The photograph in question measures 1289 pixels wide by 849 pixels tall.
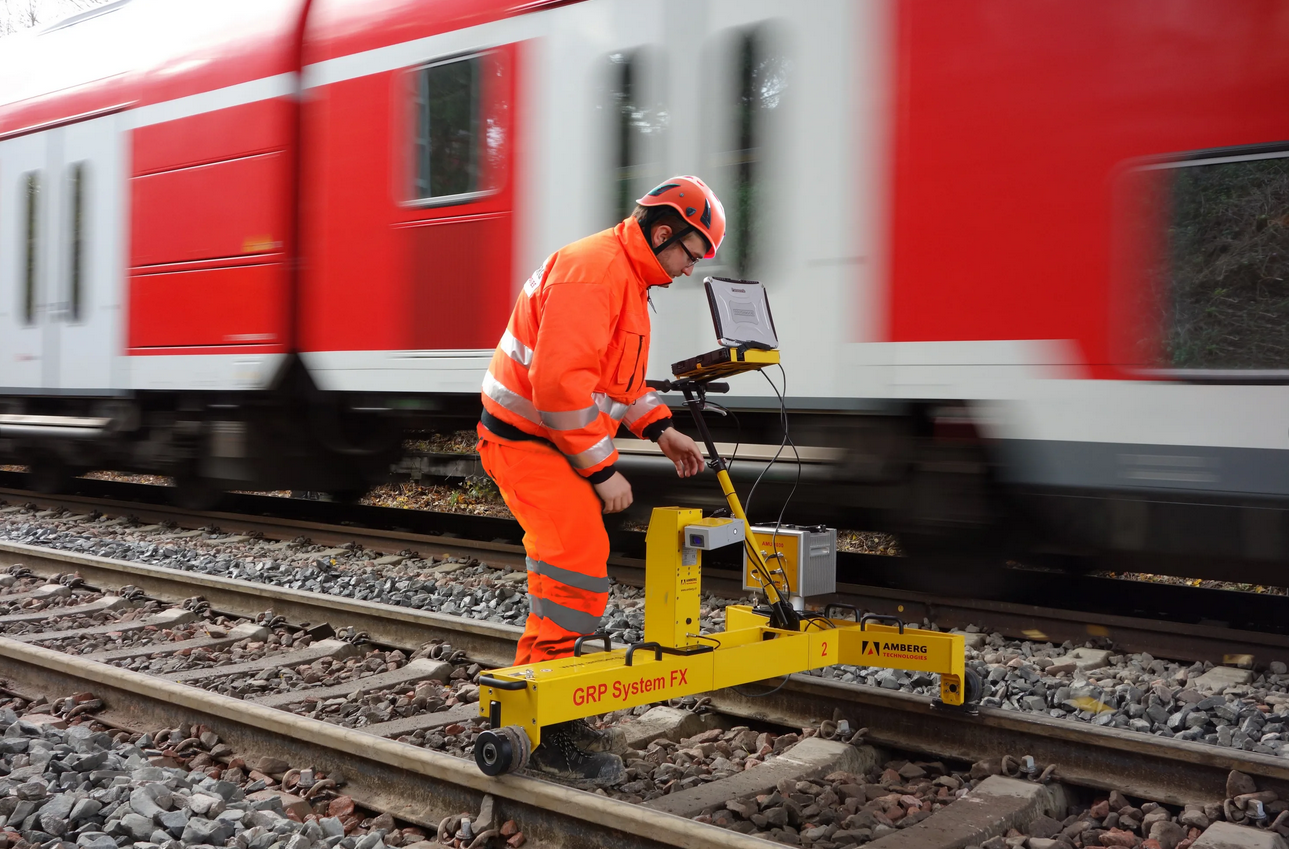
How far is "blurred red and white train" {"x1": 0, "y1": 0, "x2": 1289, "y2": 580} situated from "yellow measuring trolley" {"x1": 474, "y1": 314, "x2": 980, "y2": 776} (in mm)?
1243

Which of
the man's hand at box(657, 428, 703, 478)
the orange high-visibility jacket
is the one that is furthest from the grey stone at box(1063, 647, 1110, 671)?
the orange high-visibility jacket

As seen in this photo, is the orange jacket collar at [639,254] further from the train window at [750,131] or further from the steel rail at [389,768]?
the train window at [750,131]

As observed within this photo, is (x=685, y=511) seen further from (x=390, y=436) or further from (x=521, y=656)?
(x=390, y=436)

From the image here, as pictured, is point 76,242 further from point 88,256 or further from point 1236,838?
point 1236,838

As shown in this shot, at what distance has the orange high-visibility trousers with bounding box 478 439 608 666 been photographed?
323 cm

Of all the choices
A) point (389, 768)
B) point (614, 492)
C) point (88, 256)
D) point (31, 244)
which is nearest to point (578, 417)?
point (614, 492)

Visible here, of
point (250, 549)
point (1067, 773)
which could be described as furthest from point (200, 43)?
point (1067, 773)

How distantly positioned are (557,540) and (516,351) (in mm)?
568

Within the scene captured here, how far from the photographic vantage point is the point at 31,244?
9086 millimetres

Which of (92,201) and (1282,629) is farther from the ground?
(92,201)

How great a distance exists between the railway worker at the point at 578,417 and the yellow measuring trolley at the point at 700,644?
0.51ft

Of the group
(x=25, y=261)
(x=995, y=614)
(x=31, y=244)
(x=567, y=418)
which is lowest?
(x=995, y=614)

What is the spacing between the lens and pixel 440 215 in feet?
20.7

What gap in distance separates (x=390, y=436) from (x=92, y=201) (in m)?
3.04
